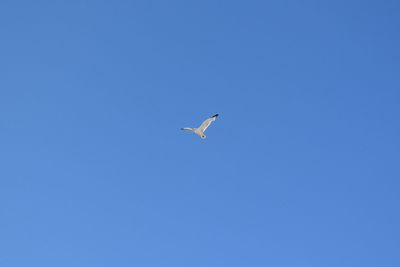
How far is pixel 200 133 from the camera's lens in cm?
15462

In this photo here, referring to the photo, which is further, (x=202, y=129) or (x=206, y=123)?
(x=202, y=129)

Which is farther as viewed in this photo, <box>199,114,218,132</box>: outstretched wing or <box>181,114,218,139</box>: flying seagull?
<box>181,114,218,139</box>: flying seagull

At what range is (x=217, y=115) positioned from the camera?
152125 mm

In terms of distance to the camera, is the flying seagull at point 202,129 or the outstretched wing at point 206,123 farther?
the flying seagull at point 202,129

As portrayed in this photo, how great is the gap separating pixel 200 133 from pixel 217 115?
3837mm

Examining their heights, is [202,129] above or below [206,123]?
below
